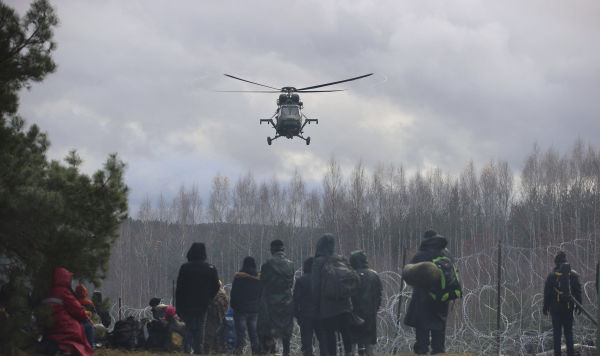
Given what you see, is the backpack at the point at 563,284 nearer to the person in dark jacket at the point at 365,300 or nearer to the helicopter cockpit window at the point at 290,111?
the person in dark jacket at the point at 365,300

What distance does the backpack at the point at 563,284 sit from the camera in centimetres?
1173

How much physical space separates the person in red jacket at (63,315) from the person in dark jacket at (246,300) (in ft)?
12.7

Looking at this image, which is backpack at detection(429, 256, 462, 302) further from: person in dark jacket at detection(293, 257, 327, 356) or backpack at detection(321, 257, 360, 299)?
person in dark jacket at detection(293, 257, 327, 356)

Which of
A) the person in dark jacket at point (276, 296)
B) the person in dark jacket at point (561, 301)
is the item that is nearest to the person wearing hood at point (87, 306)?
the person in dark jacket at point (276, 296)

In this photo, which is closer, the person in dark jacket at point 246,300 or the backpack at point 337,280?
the backpack at point 337,280

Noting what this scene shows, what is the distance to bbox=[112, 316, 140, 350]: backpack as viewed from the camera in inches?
457

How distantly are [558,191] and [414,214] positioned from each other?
11.1 m

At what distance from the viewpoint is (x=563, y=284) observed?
38.7 ft

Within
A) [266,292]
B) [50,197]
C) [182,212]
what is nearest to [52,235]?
[50,197]

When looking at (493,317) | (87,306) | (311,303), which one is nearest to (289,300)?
(311,303)

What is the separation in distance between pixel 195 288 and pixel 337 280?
2.53 m

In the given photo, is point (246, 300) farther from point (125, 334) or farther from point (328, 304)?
point (328, 304)

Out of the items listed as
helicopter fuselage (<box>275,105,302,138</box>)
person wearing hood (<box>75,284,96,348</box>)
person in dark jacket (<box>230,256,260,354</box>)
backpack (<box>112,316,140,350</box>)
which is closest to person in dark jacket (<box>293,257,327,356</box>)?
person in dark jacket (<box>230,256,260,354</box>)

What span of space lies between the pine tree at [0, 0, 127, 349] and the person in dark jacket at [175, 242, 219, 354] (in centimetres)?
195
